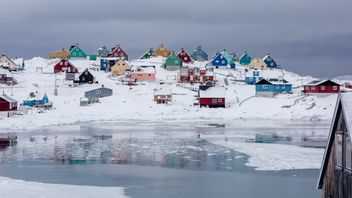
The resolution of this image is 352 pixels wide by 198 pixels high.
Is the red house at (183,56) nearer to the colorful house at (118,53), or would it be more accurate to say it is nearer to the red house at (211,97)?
the colorful house at (118,53)

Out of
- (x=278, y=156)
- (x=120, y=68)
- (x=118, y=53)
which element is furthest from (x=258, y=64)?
(x=278, y=156)

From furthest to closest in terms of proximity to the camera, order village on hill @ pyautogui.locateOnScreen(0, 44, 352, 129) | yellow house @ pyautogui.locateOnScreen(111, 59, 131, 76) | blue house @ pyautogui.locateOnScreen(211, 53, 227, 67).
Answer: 1. blue house @ pyautogui.locateOnScreen(211, 53, 227, 67)
2. yellow house @ pyautogui.locateOnScreen(111, 59, 131, 76)
3. village on hill @ pyautogui.locateOnScreen(0, 44, 352, 129)

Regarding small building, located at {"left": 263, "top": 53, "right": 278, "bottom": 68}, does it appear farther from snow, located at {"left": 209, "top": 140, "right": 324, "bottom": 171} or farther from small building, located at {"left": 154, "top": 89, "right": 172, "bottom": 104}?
snow, located at {"left": 209, "top": 140, "right": 324, "bottom": 171}

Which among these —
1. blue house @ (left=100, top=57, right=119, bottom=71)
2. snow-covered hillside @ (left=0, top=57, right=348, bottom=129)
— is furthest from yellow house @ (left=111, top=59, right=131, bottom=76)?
snow-covered hillside @ (left=0, top=57, right=348, bottom=129)

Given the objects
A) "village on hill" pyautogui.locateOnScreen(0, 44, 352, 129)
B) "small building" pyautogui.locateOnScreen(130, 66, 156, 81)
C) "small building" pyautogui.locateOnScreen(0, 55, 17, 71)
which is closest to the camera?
"village on hill" pyautogui.locateOnScreen(0, 44, 352, 129)

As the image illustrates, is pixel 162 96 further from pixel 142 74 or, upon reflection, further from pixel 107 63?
pixel 107 63

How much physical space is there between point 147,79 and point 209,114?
78.9ft

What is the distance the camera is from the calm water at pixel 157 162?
21.4 metres

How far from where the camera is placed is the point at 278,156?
30.9 meters

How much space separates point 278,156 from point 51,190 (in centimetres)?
1437

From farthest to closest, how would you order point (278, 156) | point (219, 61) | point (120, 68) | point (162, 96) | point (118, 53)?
point (118, 53) < point (219, 61) < point (120, 68) < point (162, 96) < point (278, 156)

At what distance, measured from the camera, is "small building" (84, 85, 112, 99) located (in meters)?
73.4

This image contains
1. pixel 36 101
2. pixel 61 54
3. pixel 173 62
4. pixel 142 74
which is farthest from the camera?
pixel 61 54

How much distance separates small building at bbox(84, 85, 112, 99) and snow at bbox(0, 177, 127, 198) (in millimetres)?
51068
